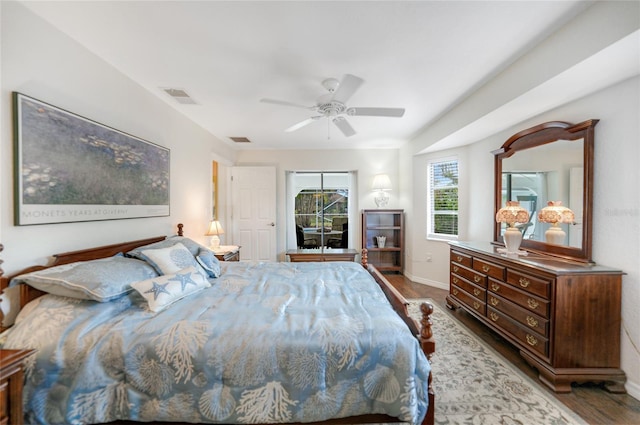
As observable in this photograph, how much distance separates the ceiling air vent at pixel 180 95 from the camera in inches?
102

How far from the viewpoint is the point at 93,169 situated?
1945 mm

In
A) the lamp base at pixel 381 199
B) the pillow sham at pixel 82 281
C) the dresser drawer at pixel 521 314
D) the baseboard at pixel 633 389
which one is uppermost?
the lamp base at pixel 381 199

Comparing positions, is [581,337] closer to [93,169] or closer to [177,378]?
[177,378]

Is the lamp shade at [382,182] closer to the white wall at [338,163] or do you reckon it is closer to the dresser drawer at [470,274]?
the white wall at [338,163]

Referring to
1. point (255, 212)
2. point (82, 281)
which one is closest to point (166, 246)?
point (82, 281)

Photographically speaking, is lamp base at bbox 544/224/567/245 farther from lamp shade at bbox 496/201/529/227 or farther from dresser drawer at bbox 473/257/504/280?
dresser drawer at bbox 473/257/504/280

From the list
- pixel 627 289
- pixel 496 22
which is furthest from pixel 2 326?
pixel 627 289

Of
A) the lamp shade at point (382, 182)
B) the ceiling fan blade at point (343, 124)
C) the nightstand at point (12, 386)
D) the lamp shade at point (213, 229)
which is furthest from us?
the lamp shade at point (382, 182)

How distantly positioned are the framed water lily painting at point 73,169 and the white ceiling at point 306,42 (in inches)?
25.5

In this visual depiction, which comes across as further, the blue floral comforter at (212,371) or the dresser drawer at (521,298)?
the dresser drawer at (521,298)

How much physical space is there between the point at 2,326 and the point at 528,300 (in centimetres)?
364

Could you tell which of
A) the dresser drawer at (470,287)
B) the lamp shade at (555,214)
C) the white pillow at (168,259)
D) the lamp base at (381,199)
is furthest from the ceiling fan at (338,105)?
the lamp base at (381,199)

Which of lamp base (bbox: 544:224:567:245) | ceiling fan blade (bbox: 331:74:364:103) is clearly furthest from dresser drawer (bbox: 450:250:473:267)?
ceiling fan blade (bbox: 331:74:364:103)

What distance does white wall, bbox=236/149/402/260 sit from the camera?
5.20m
